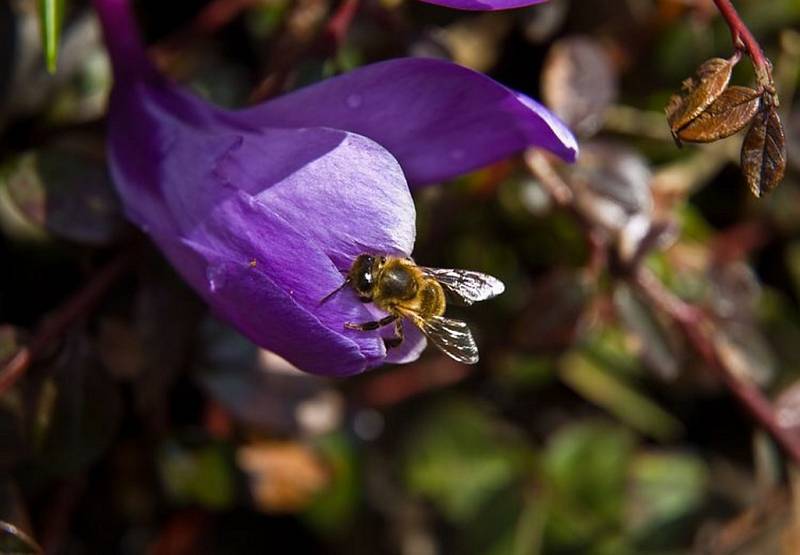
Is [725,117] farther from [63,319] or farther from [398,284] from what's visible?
[63,319]

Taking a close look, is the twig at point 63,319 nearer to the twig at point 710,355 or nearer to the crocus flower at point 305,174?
the crocus flower at point 305,174

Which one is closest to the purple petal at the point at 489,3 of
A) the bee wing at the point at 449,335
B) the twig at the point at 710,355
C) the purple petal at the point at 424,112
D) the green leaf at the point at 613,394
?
the purple petal at the point at 424,112

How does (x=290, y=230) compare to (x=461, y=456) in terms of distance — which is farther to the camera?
(x=461, y=456)

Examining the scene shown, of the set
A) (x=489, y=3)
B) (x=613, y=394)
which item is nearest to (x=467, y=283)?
(x=489, y=3)

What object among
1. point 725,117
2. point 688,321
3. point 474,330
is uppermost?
point 725,117

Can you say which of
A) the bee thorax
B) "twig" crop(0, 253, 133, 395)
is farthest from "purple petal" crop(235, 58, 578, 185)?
"twig" crop(0, 253, 133, 395)
